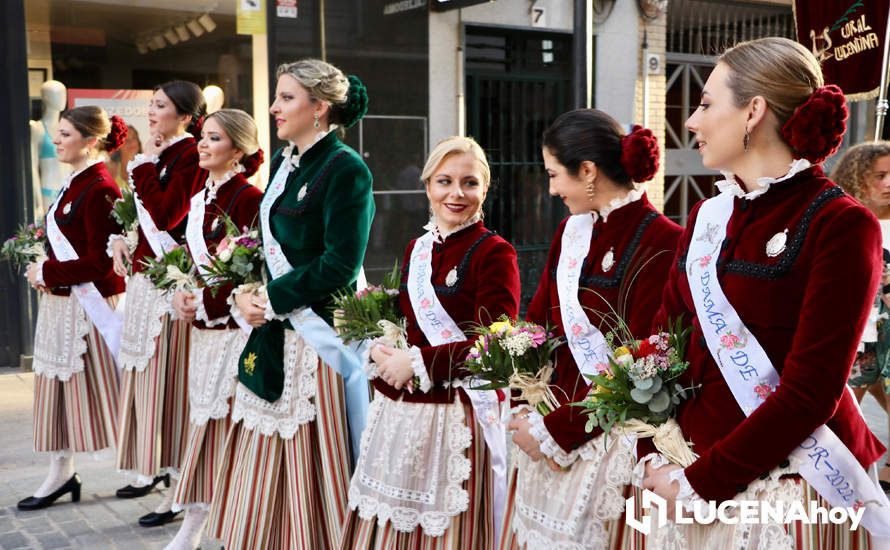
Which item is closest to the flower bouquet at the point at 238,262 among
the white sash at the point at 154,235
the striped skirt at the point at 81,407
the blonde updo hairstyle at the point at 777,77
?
the white sash at the point at 154,235

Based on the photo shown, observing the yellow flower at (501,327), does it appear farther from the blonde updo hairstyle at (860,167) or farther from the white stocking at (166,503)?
the blonde updo hairstyle at (860,167)

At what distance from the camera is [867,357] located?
5383 millimetres

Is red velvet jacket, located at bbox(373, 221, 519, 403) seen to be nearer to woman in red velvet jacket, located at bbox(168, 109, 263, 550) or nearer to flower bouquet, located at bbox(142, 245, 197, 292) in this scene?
woman in red velvet jacket, located at bbox(168, 109, 263, 550)

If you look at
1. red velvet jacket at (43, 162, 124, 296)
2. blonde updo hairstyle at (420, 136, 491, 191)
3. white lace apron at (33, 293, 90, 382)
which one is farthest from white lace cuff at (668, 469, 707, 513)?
white lace apron at (33, 293, 90, 382)

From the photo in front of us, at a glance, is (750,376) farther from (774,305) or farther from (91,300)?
(91,300)

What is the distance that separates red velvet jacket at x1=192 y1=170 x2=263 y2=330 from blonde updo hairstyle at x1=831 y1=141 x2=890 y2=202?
292 centimetres

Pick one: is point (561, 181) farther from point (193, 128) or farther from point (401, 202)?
point (401, 202)

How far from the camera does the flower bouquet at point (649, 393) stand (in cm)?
233

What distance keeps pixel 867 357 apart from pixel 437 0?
520cm

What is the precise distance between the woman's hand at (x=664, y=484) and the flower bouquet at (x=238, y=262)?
2124 millimetres

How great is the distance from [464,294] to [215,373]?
4.98 feet

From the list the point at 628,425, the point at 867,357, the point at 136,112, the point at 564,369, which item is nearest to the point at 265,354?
the point at 564,369

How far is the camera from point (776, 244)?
2174mm

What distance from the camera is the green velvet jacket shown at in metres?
3.76
